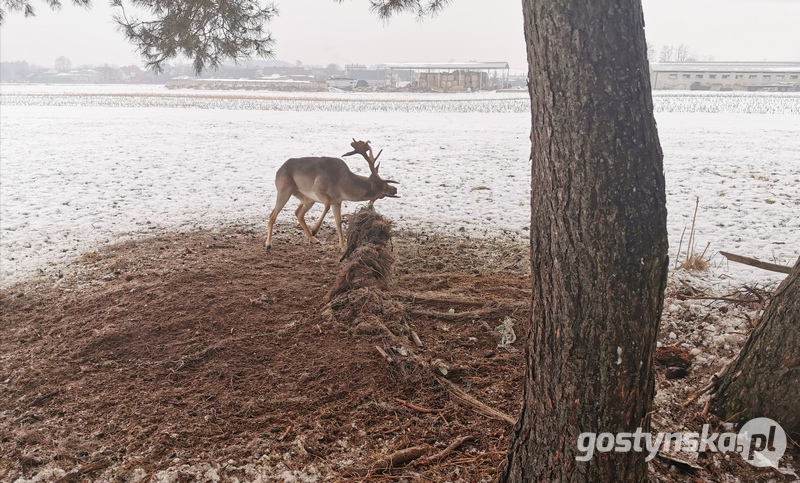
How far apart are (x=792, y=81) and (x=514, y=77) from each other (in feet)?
114

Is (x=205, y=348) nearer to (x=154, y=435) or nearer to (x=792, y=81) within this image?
(x=154, y=435)

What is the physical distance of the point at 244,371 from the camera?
3488mm

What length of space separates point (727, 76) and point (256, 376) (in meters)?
57.7

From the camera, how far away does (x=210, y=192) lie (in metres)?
9.49

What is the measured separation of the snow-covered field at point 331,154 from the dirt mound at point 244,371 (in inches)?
70.7

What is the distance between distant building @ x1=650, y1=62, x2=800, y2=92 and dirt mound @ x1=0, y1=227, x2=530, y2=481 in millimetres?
47379

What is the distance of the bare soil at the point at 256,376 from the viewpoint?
8.72ft

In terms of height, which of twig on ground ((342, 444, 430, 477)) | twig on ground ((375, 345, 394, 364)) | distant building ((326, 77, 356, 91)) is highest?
distant building ((326, 77, 356, 91))

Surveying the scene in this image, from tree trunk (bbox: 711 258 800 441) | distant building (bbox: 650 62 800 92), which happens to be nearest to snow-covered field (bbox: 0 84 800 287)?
tree trunk (bbox: 711 258 800 441)

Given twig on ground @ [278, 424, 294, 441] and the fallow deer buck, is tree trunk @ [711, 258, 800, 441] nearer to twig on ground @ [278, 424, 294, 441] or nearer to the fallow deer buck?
twig on ground @ [278, 424, 294, 441]

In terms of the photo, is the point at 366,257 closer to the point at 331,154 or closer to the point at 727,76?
the point at 331,154

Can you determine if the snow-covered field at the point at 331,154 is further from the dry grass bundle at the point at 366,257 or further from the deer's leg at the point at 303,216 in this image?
the dry grass bundle at the point at 366,257

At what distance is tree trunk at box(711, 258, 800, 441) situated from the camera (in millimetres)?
2494

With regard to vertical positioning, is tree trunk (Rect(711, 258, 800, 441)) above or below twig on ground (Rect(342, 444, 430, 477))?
above
